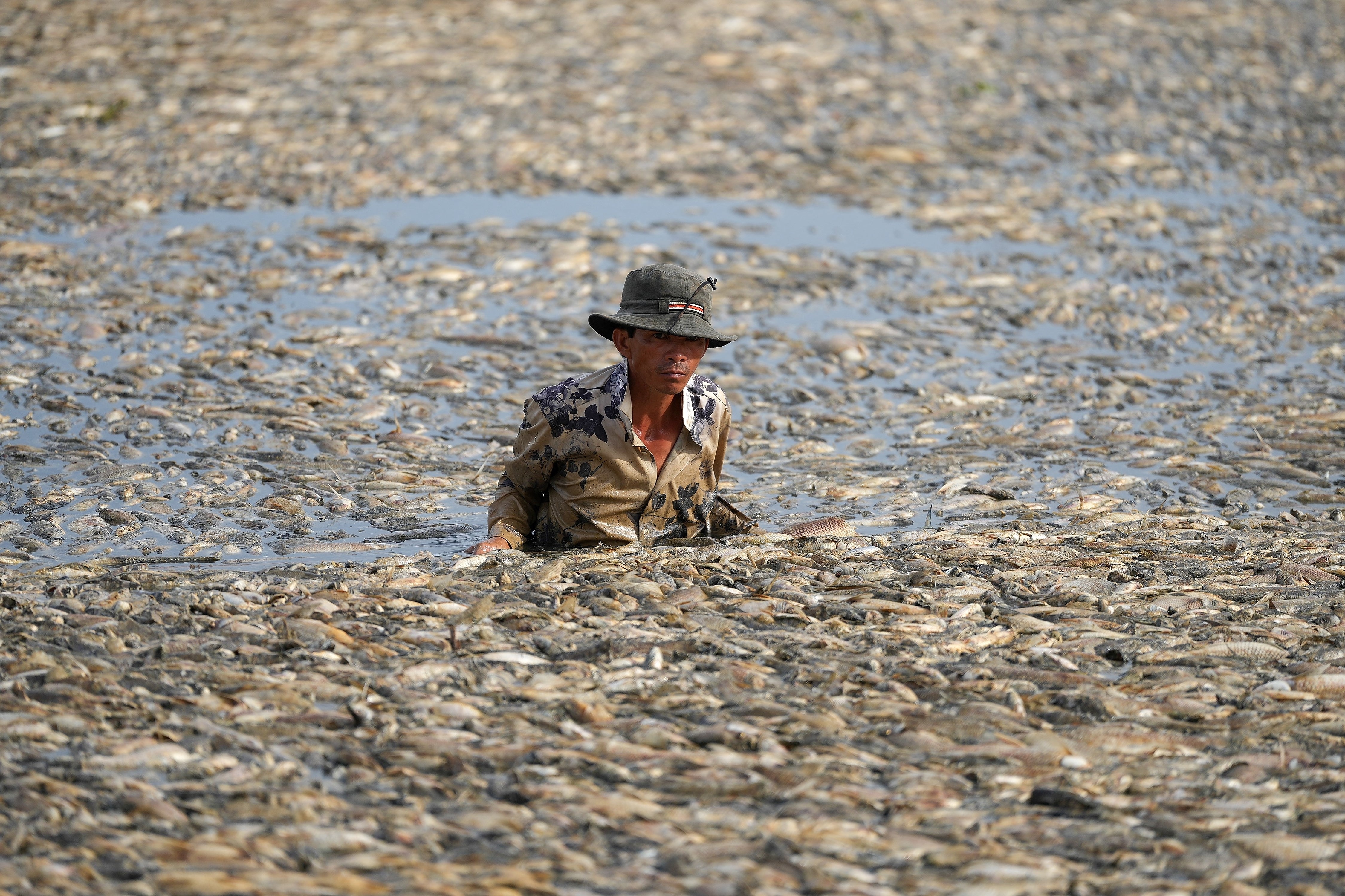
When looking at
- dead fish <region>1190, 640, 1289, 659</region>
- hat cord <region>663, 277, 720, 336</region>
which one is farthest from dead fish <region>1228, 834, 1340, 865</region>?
hat cord <region>663, 277, 720, 336</region>

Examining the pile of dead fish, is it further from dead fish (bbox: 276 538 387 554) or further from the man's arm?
dead fish (bbox: 276 538 387 554)

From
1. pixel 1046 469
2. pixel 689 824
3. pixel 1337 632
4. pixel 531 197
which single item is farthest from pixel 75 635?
pixel 531 197

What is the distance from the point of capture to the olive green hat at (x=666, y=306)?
16.5ft

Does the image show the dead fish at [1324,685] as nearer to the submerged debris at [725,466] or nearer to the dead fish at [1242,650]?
the submerged debris at [725,466]

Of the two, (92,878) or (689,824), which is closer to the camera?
(92,878)

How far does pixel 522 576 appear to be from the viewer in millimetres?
5125

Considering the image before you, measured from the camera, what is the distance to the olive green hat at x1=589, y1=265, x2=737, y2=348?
5.02m

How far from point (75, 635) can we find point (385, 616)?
96 cm

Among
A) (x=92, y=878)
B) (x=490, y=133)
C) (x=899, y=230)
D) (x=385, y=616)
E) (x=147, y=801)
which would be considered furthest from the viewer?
(x=490, y=133)

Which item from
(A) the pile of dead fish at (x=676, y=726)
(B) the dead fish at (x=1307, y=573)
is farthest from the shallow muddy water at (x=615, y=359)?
(A) the pile of dead fish at (x=676, y=726)

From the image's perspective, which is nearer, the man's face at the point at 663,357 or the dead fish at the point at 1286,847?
the dead fish at the point at 1286,847

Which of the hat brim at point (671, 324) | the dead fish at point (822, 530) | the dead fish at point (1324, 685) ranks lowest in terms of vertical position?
the dead fish at point (822, 530)

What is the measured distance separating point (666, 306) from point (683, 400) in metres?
0.49

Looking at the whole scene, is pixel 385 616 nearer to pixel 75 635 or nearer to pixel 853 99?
pixel 75 635
